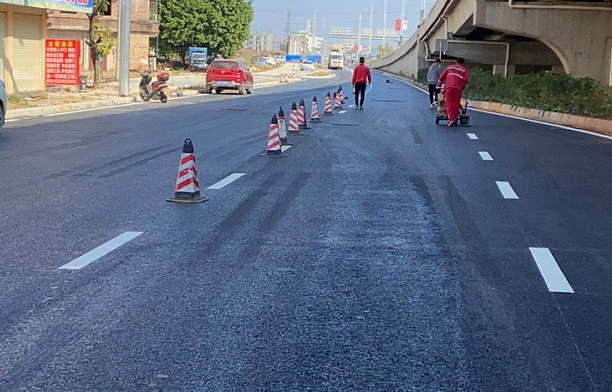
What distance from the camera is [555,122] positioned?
2680cm

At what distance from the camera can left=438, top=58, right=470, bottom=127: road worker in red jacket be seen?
74.7 feet

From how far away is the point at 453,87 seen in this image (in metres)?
22.7

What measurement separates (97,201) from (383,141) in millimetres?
9429

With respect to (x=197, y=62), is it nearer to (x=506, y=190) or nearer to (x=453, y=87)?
A: (x=453, y=87)

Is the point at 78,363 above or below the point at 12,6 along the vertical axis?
below

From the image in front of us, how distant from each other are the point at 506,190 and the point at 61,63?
2497cm

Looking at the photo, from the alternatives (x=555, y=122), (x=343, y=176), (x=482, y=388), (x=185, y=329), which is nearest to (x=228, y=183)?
(x=343, y=176)

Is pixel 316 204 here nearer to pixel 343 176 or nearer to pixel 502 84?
pixel 343 176

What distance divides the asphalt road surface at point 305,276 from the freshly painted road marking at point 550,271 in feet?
0.10

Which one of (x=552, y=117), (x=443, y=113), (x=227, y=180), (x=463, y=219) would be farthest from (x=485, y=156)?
(x=552, y=117)

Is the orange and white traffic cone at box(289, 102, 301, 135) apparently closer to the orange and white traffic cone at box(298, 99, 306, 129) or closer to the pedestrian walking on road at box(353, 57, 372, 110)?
the orange and white traffic cone at box(298, 99, 306, 129)

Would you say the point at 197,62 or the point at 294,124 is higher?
the point at 294,124

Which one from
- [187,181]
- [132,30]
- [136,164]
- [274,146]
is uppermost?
[132,30]

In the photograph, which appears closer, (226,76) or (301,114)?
(301,114)
